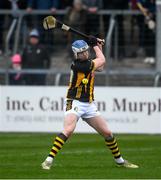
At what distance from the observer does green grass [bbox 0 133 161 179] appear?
1398 cm

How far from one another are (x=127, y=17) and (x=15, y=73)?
3.83 metres

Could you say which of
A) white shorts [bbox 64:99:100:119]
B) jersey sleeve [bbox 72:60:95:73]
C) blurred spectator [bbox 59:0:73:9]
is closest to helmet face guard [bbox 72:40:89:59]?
jersey sleeve [bbox 72:60:95:73]

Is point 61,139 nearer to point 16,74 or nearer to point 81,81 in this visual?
point 81,81

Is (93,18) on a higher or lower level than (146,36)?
higher

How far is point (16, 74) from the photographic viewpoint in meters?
24.9

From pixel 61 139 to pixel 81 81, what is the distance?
1.09m

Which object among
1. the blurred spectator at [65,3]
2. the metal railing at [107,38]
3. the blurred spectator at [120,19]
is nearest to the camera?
the metal railing at [107,38]

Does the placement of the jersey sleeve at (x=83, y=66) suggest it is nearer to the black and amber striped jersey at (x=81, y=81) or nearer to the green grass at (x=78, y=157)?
the black and amber striped jersey at (x=81, y=81)

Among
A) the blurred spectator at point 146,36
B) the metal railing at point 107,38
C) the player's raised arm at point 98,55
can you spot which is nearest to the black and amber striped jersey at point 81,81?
the player's raised arm at point 98,55

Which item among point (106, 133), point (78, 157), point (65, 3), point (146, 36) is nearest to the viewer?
point (106, 133)

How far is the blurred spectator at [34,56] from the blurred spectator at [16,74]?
163mm

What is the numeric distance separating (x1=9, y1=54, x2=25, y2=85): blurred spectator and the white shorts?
32.4 ft

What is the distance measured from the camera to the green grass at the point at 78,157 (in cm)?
1398

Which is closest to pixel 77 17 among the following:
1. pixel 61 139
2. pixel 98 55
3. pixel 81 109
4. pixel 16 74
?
pixel 16 74
